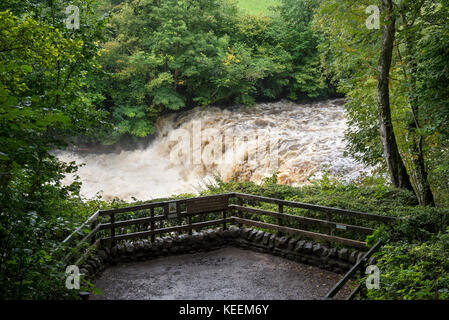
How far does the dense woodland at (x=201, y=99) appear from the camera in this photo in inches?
138

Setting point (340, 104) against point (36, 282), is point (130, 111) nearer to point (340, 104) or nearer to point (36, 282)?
point (340, 104)

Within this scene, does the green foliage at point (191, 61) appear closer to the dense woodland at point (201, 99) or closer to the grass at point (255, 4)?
the dense woodland at point (201, 99)

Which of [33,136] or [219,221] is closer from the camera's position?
[33,136]

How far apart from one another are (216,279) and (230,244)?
1804 mm

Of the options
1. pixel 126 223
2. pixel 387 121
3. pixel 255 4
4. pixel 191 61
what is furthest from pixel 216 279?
pixel 255 4

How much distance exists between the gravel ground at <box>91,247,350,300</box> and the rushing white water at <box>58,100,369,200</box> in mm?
7055

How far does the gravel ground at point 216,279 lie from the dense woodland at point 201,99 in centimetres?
126

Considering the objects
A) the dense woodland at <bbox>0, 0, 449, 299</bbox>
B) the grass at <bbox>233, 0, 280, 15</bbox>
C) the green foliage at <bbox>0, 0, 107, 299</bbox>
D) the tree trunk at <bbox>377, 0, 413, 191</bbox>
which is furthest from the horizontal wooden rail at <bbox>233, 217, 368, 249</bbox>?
the grass at <bbox>233, 0, 280, 15</bbox>

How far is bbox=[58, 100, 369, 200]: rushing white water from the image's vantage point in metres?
15.6

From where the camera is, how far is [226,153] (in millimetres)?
18250

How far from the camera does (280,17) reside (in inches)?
1057

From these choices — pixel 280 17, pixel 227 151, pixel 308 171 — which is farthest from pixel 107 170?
pixel 280 17

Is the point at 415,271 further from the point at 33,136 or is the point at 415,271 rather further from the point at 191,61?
the point at 191,61

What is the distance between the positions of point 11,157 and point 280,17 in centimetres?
2654
